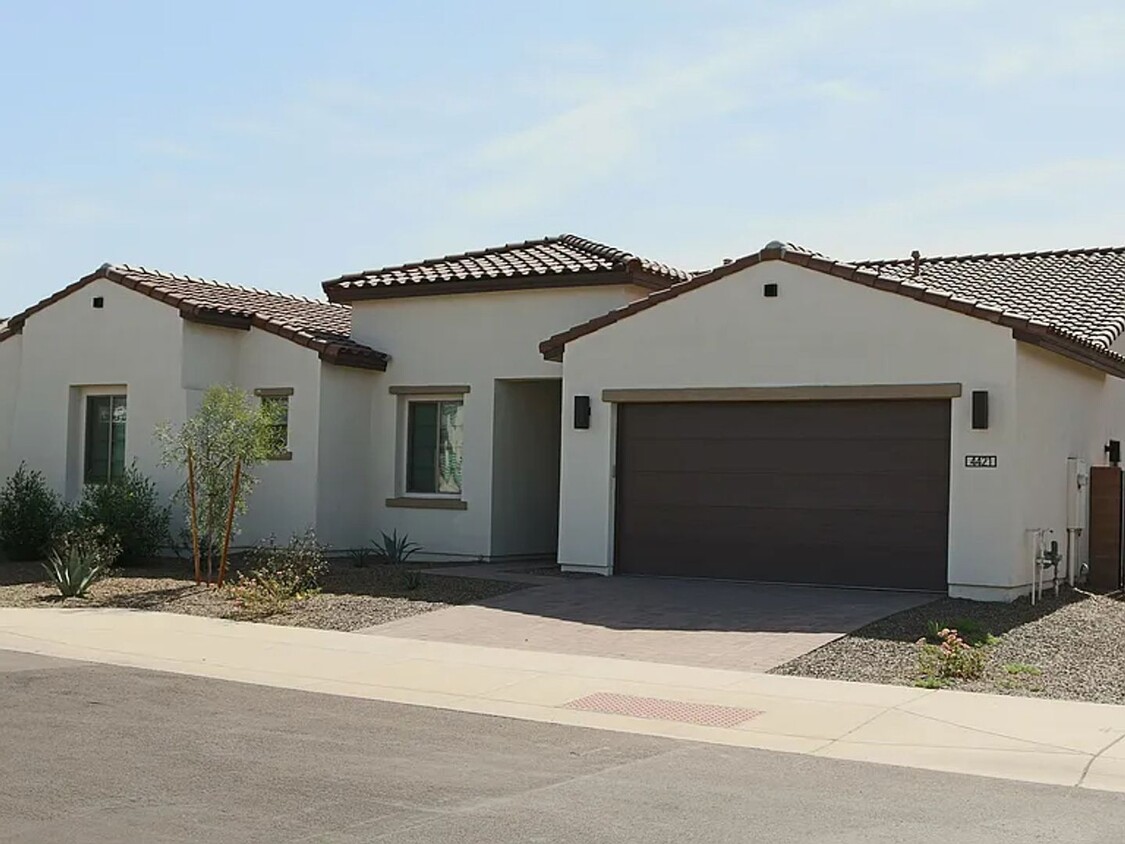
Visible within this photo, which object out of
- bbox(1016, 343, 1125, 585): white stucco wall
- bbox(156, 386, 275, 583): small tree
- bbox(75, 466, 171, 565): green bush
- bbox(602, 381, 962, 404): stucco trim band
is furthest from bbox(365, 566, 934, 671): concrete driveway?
bbox(75, 466, 171, 565): green bush

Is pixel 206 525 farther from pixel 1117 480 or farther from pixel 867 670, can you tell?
pixel 1117 480

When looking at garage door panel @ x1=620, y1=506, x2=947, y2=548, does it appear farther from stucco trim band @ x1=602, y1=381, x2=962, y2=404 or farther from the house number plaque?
stucco trim band @ x1=602, y1=381, x2=962, y2=404

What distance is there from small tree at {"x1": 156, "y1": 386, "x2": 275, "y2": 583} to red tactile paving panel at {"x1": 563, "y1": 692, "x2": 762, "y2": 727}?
853cm

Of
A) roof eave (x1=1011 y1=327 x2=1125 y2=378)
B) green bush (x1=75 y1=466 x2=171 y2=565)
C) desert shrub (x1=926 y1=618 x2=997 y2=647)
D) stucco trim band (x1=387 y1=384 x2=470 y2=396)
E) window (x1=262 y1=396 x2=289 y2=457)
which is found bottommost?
desert shrub (x1=926 y1=618 x2=997 y2=647)

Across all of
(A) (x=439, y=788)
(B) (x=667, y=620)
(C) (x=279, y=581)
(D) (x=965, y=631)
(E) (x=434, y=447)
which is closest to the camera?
(A) (x=439, y=788)

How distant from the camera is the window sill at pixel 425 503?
857 inches

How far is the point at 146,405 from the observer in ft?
73.3

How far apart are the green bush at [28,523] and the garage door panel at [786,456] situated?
920cm

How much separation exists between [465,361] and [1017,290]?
27.1 feet

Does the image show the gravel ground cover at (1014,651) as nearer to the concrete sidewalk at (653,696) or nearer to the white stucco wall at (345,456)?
the concrete sidewalk at (653,696)

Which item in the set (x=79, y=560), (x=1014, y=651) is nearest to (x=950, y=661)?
(x=1014, y=651)

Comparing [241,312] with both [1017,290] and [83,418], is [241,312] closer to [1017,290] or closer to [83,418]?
[83,418]

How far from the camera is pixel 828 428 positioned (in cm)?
1769

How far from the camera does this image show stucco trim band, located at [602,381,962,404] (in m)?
16.9
